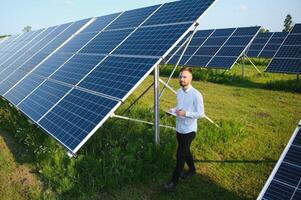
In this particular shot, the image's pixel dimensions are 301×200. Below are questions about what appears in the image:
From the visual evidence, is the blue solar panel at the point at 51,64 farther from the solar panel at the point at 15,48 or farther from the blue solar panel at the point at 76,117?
the solar panel at the point at 15,48

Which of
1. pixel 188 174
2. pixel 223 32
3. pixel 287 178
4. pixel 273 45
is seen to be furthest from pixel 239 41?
pixel 287 178

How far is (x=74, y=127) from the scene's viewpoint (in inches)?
268

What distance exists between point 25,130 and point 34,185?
2.68 metres

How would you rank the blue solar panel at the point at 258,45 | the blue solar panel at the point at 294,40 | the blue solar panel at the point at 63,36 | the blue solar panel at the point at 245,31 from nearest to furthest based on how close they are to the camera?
the blue solar panel at the point at 63,36, the blue solar panel at the point at 294,40, the blue solar panel at the point at 245,31, the blue solar panel at the point at 258,45

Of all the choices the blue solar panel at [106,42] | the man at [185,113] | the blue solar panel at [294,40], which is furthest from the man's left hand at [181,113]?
the blue solar panel at [294,40]

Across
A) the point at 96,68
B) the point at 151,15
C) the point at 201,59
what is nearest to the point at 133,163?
→ the point at 96,68

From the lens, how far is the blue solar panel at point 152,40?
287 inches

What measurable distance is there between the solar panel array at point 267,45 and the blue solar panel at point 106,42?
19343 millimetres

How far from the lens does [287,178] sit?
4.34m

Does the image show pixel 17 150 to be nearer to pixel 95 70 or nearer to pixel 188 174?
pixel 95 70

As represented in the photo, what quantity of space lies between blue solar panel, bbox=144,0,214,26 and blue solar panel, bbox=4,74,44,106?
403 centimetres

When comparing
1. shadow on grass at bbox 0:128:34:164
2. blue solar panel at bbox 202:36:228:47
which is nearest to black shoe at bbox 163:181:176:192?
shadow on grass at bbox 0:128:34:164

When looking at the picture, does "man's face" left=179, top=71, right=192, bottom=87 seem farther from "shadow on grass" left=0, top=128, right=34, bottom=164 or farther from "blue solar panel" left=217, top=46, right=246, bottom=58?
"blue solar panel" left=217, top=46, right=246, bottom=58

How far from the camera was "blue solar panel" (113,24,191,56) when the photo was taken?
7.30 m
